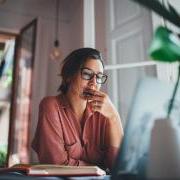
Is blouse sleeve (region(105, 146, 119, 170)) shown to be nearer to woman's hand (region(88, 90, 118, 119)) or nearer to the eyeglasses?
woman's hand (region(88, 90, 118, 119))

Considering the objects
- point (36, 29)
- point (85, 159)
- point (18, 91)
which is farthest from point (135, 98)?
point (36, 29)

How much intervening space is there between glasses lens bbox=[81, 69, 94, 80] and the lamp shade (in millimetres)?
756

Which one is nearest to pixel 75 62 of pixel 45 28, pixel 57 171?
pixel 57 171

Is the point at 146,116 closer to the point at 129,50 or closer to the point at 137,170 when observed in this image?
the point at 137,170

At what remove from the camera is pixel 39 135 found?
1.21 metres

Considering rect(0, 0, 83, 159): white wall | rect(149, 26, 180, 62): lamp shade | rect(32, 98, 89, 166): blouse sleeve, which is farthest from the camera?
rect(0, 0, 83, 159): white wall

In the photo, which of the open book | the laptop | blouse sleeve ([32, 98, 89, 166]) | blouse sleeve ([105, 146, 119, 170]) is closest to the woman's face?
blouse sleeve ([32, 98, 89, 166])

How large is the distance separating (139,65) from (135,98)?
3.47 feet

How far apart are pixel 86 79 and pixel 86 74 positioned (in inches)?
0.9

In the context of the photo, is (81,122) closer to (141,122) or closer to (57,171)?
(57,171)

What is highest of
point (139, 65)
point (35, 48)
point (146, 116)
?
point (35, 48)

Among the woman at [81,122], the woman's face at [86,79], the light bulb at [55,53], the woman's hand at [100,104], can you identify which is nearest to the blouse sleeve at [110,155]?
the woman at [81,122]

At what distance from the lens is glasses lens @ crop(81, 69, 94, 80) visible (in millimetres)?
1254

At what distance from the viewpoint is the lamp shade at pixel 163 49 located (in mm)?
476
